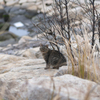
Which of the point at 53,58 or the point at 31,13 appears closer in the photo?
the point at 53,58

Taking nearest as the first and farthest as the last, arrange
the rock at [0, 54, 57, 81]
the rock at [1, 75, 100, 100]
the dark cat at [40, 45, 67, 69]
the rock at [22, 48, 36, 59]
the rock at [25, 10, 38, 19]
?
the rock at [1, 75, 100, 100]
the rock at [0, 54, 57, 81]
the dark cat at [40, 45, 67, 69]
the rock at [22, 48, 36, 59]
the rock at [25, 10, 38, 19]

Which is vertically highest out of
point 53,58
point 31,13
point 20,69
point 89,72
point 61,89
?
point 61,89

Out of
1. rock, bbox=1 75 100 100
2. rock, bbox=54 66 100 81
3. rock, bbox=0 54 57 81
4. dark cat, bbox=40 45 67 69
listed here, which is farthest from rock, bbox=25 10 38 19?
rock, bbox=1 75 100 100

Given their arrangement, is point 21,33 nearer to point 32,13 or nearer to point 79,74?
point 32,13

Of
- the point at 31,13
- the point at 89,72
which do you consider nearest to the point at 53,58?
the point at 89,72

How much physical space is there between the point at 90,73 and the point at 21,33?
12202 millimetres

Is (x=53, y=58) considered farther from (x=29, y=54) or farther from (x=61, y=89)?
(x=29, y=54)

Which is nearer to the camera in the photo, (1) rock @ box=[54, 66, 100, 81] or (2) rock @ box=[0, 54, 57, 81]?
(1) rock @ box=[54, 66, 100, 81]

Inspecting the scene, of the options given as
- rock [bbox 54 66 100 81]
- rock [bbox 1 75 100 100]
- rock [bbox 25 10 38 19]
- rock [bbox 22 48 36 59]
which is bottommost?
rock [bbox 25 10 38 19]

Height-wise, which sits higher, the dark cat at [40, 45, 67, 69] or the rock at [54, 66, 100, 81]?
the rock at [54, 66, 100, 81]

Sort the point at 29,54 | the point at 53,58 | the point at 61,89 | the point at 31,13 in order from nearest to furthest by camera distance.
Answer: the point at 61,89 → the point at 53,58 → the point at 29,54 → the point at 31,13

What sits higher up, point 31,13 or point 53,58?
point 53,58

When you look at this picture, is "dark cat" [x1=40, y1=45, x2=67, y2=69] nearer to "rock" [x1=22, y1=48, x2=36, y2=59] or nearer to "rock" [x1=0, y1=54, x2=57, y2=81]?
"rock" [x1=0, y1=54, x2=57, y2=81]

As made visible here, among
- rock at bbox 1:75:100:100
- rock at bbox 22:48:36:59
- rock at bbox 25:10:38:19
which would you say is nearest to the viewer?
rock at bbox 1:75:100:100
